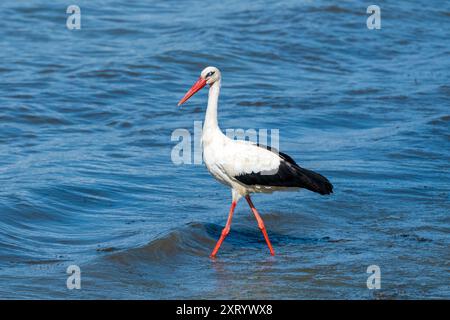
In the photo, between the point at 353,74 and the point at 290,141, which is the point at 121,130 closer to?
the point at 290,141

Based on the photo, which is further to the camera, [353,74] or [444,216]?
[353,74]

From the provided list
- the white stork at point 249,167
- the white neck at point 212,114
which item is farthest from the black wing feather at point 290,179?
the white neck at point 212,114

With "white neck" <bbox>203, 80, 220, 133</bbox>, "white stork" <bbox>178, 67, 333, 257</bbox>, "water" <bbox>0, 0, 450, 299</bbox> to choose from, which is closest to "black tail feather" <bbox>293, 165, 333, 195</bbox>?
"white stork" <bbox>178, 67, 333, 257</bbox>

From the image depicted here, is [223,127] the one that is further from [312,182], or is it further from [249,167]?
[312,182]

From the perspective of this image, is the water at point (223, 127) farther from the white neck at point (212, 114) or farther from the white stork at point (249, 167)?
the white neck at point (212, 114)

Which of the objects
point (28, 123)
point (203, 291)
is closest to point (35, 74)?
point (28, 123)

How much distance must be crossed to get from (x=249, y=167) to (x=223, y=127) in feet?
16.3

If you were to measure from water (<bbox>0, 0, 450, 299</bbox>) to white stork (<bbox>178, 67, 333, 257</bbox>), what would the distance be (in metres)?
0.66

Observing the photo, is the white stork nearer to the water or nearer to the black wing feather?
the black wing feather

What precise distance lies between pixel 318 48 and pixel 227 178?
10956 mm

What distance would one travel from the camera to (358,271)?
8.49 meters

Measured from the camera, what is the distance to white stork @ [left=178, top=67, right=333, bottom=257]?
9.10 meters

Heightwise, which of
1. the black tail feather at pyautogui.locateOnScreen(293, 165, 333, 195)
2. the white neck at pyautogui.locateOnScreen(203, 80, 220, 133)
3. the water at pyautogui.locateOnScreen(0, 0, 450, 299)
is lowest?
the water at pyautogui.locateOnScreen(0, 0, 450, 299)

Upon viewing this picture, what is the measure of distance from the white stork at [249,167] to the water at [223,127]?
2.16ft
